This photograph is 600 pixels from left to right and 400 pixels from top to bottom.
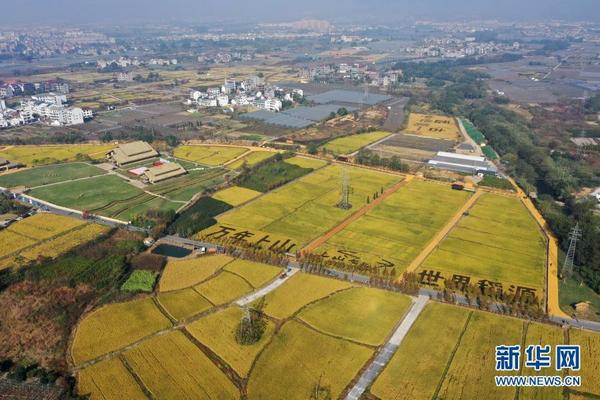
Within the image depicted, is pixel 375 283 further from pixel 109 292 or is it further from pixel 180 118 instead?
pixel 180 118

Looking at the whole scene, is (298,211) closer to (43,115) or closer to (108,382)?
(108,382)

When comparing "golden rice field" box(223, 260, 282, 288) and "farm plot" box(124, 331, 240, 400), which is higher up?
"golden rice field" box(223, 260, 282, 288)

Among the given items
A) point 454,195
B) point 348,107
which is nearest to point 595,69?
point 348,107

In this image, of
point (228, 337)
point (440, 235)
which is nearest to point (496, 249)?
point (440, 235)

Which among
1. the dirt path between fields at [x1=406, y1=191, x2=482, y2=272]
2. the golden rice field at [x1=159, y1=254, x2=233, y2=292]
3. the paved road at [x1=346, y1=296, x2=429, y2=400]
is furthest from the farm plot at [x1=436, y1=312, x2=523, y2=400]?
the golden rice field at [x1=159, y1=254, x2=233, y2=292]

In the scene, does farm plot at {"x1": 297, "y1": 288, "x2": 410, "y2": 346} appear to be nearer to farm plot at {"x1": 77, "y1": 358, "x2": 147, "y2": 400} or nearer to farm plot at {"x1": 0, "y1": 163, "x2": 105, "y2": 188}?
farm plot at {"x1": 77, "y1": 358, "x2": 147, "y2": 400}

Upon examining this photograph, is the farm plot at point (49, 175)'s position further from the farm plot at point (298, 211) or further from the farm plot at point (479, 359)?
the farm plot at point (479, 359)

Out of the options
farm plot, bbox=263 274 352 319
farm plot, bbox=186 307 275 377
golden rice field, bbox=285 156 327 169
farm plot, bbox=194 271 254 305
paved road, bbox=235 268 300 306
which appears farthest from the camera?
golden rice field, bbox=285 156 327 169
